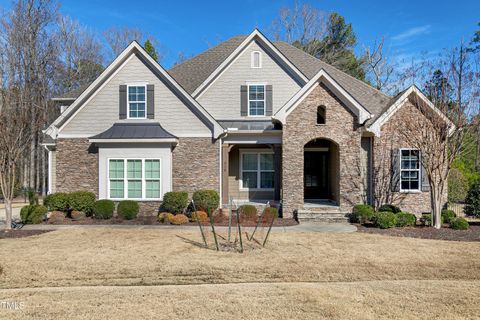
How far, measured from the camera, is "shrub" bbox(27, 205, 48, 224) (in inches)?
539

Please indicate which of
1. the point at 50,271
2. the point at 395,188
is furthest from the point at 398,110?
the point at 50,271

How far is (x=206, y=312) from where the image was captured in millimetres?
5293

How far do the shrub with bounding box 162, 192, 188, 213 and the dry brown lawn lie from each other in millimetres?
3782

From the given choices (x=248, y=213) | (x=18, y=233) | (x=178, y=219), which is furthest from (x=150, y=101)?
(x=18, y=233)

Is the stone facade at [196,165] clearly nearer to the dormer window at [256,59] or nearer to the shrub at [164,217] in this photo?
the shrub at [164,217]

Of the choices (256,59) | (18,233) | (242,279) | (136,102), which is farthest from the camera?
(256,59)

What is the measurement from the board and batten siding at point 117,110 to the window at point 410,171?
8939 mm

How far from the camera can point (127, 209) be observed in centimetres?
1450

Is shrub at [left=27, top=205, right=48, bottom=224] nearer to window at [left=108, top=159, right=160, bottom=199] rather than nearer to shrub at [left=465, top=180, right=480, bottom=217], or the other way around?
window at [left=108, top=159, right=160, bottom=199]

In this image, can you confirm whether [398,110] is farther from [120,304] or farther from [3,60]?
[3,60]

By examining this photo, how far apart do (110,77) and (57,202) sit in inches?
245

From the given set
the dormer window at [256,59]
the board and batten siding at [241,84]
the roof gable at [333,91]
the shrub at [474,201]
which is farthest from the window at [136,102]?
the shrub at [474,201]

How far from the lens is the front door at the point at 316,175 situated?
1870 cm

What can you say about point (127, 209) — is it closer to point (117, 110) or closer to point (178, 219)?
point (178, 219)
